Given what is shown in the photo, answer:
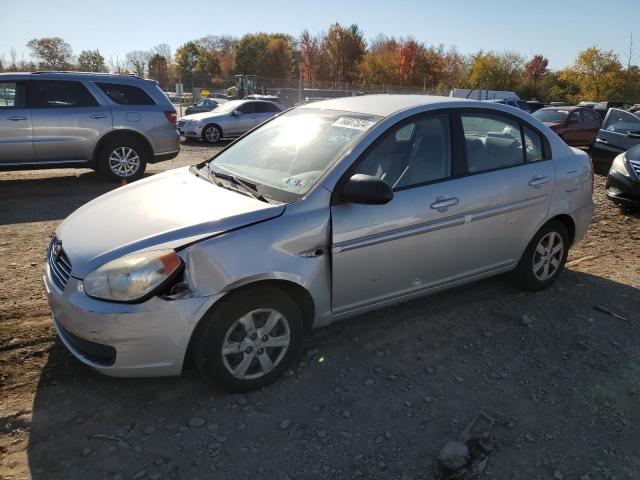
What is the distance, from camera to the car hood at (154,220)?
9.04 feet

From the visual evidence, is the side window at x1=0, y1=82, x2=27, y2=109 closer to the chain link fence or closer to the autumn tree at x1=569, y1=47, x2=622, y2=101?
the chain link fence

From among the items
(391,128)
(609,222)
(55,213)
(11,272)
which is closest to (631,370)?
(391,128)

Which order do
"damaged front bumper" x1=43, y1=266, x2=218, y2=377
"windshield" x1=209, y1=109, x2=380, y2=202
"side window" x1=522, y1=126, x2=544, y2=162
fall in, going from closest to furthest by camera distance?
"damaged front bumper" x1=43, y1=266, x2=218, y2=377 < "windshield" x1=209, y1=109, x2=380, y2=202 < "side window" x1=522, y1=126, x2=544, y2=162

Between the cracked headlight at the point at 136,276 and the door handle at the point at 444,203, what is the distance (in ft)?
5.76

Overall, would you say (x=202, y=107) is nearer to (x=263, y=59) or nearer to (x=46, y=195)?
(x=46, y=195)

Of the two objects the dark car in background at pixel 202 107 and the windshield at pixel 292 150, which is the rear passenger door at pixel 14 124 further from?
the dark car in background at pixel 202 107

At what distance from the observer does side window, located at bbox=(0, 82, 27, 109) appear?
7.90 meters

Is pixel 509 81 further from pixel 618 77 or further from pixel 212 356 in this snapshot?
pixel 212 356

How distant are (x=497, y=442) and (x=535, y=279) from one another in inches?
84.2

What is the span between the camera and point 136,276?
2637 mm

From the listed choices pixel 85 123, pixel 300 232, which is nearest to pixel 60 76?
pixel 85 123

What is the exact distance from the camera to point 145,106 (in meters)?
8.90

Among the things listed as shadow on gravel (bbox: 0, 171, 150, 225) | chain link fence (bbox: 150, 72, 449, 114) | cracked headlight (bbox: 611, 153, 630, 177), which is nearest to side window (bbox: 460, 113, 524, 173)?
cracked headlight (bbox: 611, 153, 630, 177)

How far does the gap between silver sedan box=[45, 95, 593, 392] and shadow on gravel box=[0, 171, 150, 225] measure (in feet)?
12.1
